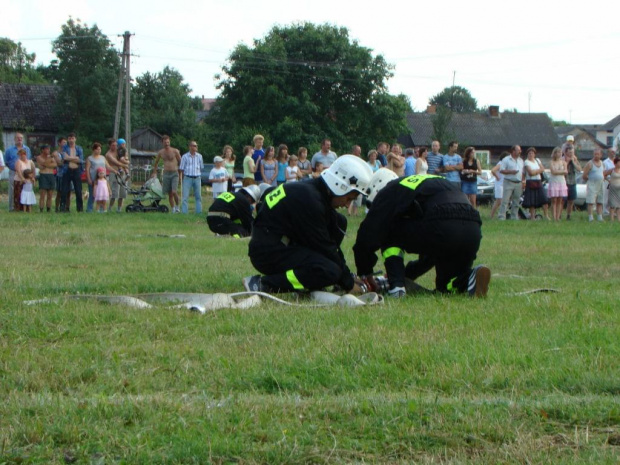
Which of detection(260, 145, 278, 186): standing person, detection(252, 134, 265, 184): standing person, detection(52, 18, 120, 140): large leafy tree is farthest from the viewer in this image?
detection(52, 18, 120, 140): large leafy tree

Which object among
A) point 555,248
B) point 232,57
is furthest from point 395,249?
point 232,57

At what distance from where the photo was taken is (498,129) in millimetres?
92812

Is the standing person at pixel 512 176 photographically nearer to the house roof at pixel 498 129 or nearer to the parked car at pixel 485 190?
the parked car at pixel 485 190

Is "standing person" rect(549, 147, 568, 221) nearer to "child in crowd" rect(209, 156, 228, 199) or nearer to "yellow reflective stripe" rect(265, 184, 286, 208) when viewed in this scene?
"child in crowd" rect(209, 156, 228, 199)

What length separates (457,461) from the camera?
3506mm

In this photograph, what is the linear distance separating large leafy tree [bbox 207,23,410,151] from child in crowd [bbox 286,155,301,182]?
3794 cm

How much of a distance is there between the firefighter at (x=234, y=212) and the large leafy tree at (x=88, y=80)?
59608mm

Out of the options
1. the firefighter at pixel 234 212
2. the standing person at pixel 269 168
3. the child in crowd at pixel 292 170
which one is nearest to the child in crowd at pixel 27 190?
the standing person at pixel 269 168

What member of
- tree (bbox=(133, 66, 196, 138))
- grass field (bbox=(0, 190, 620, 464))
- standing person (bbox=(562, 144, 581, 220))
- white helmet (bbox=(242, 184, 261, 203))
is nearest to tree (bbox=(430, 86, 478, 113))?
tree (bbox=(133, 66, 196, 138))

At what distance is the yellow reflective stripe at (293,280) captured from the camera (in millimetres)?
7770

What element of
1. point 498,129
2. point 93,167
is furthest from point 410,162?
point 498,129

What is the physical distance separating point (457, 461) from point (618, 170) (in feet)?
63.5

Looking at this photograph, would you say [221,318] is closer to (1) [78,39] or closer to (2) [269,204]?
(2) [269,204]

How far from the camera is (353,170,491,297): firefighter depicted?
7723mm
